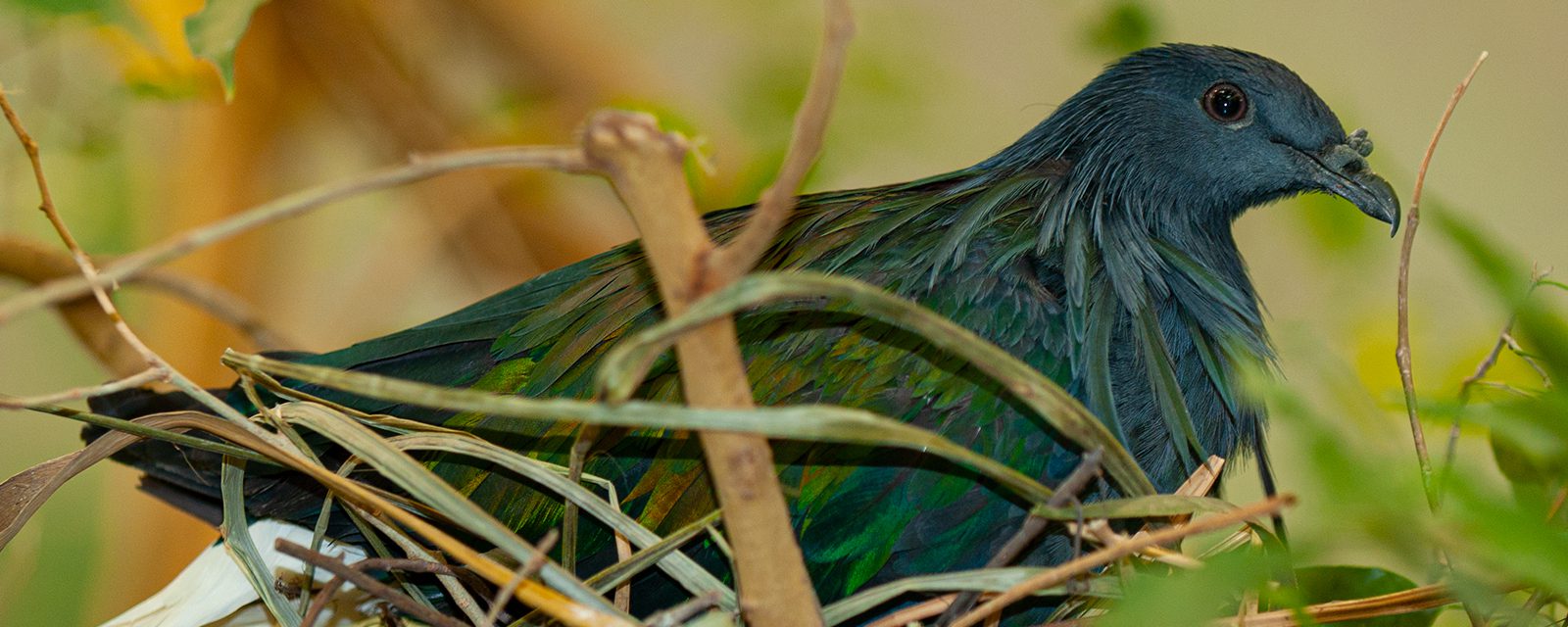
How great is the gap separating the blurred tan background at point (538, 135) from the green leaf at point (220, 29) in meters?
0.57

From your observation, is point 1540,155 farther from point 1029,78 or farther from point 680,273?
point 680,273

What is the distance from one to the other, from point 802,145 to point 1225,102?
730mm

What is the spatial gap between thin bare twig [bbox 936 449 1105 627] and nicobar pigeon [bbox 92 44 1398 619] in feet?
0.49

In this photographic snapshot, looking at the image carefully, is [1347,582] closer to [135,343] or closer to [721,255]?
[721,255]

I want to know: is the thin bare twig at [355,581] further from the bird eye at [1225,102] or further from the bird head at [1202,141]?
the bird eye at [1225,102]

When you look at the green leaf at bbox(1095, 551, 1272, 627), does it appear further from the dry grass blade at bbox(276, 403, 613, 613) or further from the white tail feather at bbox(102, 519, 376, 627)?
the white tail feather at bbox(102, 519, 376, 627)

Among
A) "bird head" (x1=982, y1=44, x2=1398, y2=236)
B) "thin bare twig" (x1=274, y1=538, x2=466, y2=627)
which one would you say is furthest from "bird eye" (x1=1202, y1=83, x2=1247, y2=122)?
"thin bare twig" (x1=274, y1=538, x2=466, y2=627)

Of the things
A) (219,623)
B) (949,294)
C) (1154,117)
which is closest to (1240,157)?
(1154,117)

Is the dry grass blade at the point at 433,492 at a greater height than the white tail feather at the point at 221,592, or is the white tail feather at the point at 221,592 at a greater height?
the white tail feather at the point at 221,592

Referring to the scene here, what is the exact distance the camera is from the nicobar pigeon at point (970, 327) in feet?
2.62

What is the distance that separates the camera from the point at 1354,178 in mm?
966

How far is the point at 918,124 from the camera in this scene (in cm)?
163

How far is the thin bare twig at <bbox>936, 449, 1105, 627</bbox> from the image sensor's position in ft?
1.75

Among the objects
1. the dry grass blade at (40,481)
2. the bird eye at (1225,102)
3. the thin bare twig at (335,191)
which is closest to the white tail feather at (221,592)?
Result: the dry grass blade at (40,481)
